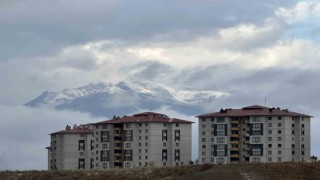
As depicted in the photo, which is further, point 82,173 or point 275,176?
point 82,173

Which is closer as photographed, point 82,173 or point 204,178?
point 204,178

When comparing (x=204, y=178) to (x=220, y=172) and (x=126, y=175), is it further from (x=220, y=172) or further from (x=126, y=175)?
(x=126, y=175)

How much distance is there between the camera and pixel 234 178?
571 feet

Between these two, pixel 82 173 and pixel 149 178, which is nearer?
pixel 149 178

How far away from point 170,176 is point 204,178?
9832mm

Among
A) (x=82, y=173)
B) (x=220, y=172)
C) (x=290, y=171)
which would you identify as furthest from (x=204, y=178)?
(x=82, y=173)

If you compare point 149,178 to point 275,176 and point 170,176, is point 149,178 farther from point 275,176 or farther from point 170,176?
point 275,176

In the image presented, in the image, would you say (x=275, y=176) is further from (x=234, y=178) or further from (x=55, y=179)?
(x=55, y=179)

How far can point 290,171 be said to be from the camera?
176 m

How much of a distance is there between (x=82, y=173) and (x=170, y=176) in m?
24.7

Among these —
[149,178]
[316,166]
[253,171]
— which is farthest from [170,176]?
[316,166]

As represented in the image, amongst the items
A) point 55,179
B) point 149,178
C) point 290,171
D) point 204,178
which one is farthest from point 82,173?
point 290,171

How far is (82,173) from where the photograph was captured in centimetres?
19925

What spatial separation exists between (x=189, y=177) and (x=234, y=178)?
32.1 feet
